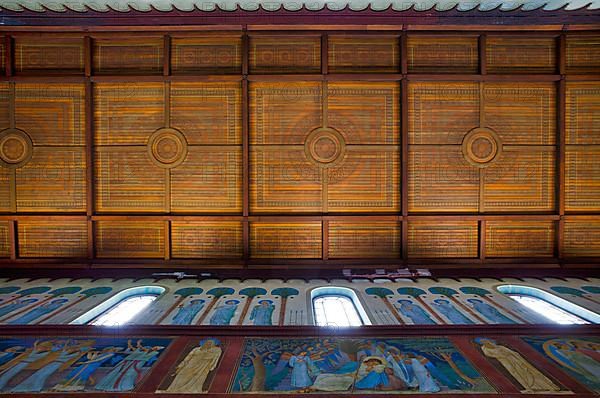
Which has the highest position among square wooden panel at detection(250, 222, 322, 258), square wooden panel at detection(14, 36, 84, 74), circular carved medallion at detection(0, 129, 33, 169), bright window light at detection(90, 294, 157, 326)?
square wooden panel at detection(14, 36, 84, 74)

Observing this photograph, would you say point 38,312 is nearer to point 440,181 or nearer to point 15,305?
point 15,305

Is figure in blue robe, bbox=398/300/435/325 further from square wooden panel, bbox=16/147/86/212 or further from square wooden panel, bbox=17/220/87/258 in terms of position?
square wooden panel, bbox=16/147/86/212

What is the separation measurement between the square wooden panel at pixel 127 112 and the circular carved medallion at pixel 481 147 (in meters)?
9.78

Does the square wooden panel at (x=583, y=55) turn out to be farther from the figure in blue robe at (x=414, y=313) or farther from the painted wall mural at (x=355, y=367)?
the painted wall mural at (x=355, y=367)

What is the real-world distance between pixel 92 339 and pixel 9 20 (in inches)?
375

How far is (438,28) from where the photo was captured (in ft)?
29.6

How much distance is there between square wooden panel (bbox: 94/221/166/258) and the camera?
9859mm

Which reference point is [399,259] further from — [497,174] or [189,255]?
[189,255]

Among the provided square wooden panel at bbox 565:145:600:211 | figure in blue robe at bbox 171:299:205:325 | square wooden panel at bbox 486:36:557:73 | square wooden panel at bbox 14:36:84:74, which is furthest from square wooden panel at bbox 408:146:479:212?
square wooden panel at bbox 14:36:84:74

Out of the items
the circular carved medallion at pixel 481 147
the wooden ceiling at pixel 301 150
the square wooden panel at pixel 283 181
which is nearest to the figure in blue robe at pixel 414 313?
the wooden ceiling at pixel 301 150

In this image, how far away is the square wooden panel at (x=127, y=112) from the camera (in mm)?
9508

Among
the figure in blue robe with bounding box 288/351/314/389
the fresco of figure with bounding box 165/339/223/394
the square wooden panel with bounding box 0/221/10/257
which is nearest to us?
the fresco of figure with bounding box 165/339/223/394

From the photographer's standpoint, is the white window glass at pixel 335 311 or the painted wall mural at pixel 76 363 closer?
the painted wall mural at pixel 76 363

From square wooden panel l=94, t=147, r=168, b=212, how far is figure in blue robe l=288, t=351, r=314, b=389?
6733 mm
